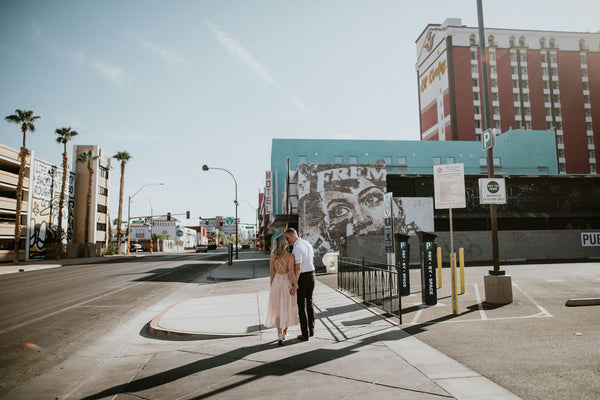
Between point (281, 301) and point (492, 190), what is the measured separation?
6.39 meters

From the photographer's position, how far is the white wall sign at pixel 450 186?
10.4 metres

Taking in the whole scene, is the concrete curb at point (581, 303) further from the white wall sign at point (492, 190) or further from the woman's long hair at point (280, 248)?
the woman's long hair at point (280, 248)

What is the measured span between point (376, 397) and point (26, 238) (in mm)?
47351

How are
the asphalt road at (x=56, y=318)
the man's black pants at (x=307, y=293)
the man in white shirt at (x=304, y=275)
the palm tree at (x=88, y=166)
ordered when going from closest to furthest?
the asphalt road at (x=56, y=318) → the man in white shirt at (x=304, y=275) → the man's black pants at (x=307, y=293) → the palm tree at (x=88, y=166)

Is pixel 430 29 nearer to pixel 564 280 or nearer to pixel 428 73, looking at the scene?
pixel 428 73

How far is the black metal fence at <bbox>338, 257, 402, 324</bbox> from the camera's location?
9.00 metres

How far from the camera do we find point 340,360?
→ 5.21 meters

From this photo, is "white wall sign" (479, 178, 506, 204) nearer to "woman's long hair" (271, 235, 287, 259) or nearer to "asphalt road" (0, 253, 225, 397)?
"woman's long hair" (271, 235, 287, 259)

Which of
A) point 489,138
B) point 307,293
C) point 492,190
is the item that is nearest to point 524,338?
point 307,293

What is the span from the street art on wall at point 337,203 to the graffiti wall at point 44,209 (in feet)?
109

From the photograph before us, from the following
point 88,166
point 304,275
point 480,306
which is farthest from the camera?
point 88,166

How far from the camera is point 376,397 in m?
3.93

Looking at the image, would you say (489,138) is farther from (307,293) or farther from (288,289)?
(288,289)

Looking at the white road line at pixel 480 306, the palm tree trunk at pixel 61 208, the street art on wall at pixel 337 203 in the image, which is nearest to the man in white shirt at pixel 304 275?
the white road line at pixel 480 306
